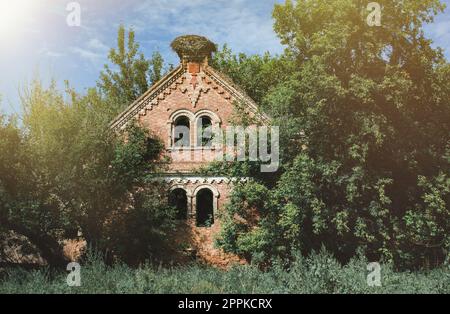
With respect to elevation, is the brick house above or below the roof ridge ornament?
below

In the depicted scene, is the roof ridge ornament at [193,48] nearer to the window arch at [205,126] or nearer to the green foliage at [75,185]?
the window arch at [205,126]

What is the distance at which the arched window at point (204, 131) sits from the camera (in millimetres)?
20472

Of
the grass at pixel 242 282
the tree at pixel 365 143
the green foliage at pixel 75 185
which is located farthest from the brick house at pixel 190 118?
the grass at pixel 242 282

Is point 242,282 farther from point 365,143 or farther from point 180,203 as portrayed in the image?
point 180,203

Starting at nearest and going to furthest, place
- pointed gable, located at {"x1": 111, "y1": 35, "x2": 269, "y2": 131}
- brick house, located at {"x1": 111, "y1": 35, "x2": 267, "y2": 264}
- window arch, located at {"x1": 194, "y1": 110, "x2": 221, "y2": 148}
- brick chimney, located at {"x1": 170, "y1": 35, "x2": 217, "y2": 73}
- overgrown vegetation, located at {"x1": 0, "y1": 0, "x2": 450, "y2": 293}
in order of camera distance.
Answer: overgrown vegetation, located at {"x1": 0, "y1": 0, "x2": 450, "y2": 293} → brick house, located at {"x1": 111, "y1": 35, "x2": 267, "y2": 264} → window arch, located at {"x1": 194, "y1": 110, "x2": 221, "y2": 148} → pointed gable, located at {"x1": 111, "y1": 35, "x2": 269, "y2": 131} → brick chimney, located at {"x1": 170, "y1": 35, "x2": 217, "y2": 73}

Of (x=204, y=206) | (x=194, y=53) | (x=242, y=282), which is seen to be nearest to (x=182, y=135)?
(x=204, y=206)

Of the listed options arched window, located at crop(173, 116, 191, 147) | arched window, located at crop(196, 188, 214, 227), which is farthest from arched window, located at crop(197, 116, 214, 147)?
arched window, located at crop(196, 188, 214, 227)

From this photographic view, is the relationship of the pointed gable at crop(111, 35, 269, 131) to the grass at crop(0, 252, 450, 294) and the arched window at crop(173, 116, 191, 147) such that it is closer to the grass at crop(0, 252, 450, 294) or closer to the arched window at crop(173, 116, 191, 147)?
Result: the arched window at crop(173, 116, 191, 147)

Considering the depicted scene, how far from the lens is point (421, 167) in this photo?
17.5 metres

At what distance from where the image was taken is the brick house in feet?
65.4

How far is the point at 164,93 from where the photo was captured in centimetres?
2094
